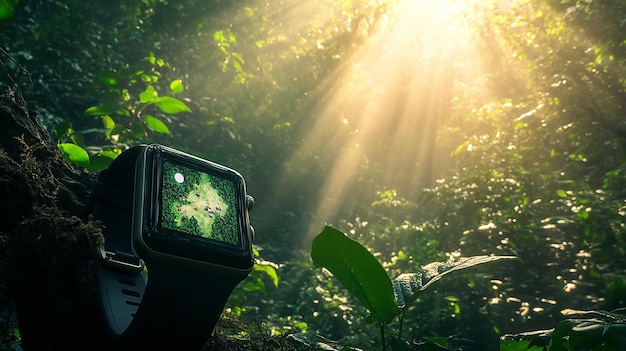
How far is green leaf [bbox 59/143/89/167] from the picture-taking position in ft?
4.13

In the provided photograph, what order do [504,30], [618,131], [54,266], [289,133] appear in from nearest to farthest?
1. [54,266]
2. [618,131]
3. [504,30]
4. [289,133]

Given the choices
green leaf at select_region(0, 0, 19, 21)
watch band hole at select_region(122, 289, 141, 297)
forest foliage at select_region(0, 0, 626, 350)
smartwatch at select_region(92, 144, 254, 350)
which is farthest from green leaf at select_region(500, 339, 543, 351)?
green leaf at select_region(0, 0, 19, 21)

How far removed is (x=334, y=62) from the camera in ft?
33.1

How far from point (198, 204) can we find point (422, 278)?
51cm

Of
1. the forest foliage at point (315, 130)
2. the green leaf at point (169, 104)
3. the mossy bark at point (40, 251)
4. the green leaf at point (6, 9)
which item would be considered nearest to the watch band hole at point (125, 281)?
the mossy bark at point (40, 251)

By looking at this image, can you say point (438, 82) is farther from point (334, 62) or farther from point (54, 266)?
point (54, 266)

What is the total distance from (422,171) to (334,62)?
5550 mm

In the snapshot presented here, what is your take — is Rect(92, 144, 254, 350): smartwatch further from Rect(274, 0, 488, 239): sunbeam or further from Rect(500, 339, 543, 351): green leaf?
Rect(274, 0, 488, 239): sunbeam

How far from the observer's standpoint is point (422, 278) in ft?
3.38

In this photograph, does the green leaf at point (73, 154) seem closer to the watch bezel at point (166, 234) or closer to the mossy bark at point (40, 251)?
the mossy bark at point (40, 251)

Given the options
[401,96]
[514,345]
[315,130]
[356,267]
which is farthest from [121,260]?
[401,96]

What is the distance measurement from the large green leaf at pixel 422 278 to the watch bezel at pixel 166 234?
0.33m

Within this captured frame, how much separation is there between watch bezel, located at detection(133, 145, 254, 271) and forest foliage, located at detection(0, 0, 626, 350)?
349mm

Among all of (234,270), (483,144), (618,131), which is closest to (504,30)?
(483,144)
